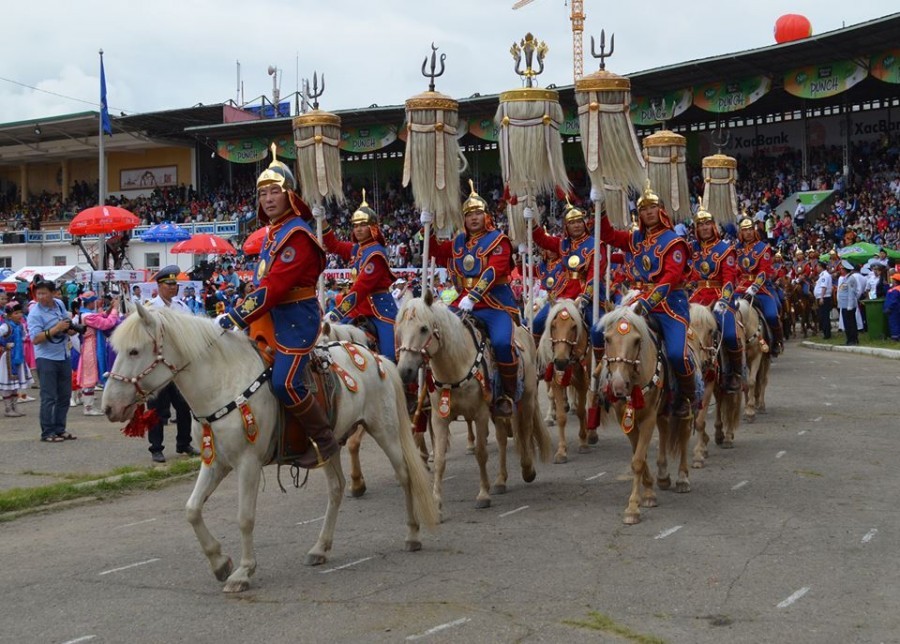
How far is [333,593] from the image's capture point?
6.65m

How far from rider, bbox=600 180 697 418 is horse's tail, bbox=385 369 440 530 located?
240cm

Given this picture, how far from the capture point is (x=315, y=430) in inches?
281

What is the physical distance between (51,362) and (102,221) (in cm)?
1350

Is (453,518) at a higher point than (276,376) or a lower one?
lower

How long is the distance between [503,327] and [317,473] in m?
3.05

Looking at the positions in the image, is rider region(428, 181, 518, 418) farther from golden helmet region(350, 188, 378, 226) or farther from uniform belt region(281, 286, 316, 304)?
uniform belt region(281, 286, 316, 304)

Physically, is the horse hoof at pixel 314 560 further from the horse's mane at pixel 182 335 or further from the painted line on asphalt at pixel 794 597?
the painted line on asphalt at pixel 794 597

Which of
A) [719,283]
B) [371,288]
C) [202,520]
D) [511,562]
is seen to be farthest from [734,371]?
[202,520]

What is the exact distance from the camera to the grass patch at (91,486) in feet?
32.2

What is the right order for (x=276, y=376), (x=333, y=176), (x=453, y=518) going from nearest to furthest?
(x=276, y=376) < (x=453, y=518) < (x=333, y=176)

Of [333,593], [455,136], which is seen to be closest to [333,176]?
[455,136]

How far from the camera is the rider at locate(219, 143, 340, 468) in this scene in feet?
23.1

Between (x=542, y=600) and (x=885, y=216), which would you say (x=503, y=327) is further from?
(x=885, y=216)

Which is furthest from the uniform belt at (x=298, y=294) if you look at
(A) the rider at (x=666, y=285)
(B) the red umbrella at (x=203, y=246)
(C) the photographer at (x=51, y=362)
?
(B) the red umbrella at (x=203, y=246)
